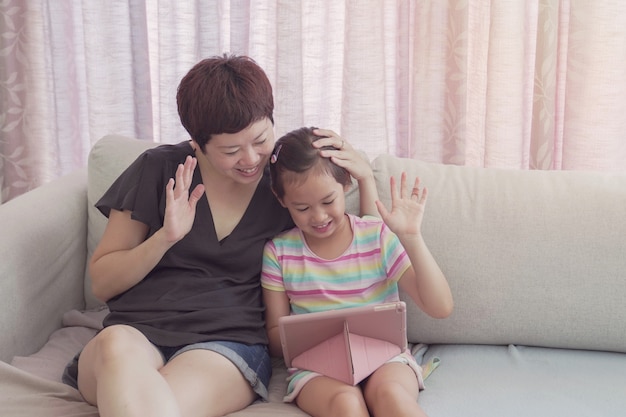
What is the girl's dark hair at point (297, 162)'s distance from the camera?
150cm

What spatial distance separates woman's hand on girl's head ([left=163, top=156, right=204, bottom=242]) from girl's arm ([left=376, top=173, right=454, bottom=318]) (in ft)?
1.23

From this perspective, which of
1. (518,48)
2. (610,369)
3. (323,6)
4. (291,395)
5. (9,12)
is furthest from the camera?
(9,12)

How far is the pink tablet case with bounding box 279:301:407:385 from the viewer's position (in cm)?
144

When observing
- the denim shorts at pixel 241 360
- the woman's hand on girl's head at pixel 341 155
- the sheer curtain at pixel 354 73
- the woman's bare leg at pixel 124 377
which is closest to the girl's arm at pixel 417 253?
the woman's hand on girl's head at pixel 341 155

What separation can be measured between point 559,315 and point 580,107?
67cm

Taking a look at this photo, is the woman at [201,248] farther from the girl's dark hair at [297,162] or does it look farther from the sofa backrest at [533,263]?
the sofa backrest at [533,263]

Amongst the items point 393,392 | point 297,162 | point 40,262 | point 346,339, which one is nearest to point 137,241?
point 40,262

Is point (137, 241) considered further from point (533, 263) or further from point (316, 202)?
point (533, 263)

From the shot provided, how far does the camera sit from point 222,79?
1.48m

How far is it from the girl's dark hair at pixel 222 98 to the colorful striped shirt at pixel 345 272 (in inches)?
12.0

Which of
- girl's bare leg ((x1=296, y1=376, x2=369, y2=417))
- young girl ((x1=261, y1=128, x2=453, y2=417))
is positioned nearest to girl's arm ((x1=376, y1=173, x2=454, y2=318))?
young girl ((x1=261, y1=128, x2=453, y2=417))

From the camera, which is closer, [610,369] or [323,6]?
[610,369]

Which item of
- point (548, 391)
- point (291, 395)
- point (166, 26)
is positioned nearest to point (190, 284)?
point (291, 395)

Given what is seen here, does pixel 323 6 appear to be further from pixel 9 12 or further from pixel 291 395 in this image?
pixel 291 395
